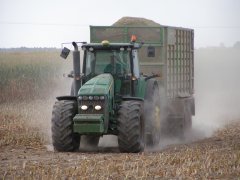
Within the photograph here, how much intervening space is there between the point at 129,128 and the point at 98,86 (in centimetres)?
104

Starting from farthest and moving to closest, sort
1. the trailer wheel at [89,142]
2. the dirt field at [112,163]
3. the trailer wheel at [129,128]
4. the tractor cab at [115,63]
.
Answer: the trailer wheel at [89,142] < the tractor cab at [115,63] < the trailer wheel at [129,128] < the dirt field at [112,163]

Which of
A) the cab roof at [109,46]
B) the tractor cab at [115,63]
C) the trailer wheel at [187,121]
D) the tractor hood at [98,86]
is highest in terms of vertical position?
the cab roof at [109,46]

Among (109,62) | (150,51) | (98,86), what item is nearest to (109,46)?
(109,62)

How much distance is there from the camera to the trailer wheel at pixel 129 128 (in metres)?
13.3

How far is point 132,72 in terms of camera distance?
14.5 m

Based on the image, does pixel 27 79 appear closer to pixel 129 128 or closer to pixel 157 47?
pixel 157 47

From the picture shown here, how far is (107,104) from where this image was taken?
43.8 ft

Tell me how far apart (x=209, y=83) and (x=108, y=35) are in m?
13.1

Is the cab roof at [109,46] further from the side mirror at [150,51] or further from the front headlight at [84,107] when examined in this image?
the side mirror at [150,51]

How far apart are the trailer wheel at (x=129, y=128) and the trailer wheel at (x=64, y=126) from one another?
0.95 metres

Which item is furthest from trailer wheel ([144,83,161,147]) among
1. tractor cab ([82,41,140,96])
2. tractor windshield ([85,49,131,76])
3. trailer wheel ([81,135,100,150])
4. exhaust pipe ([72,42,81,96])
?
exhaust pipe ([72,42,81,96])

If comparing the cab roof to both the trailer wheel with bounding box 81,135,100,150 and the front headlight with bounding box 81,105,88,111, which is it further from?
the trailer wheel with bounding box 81,135,100,150

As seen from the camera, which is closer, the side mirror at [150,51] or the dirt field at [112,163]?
the dirt field at [112,163]

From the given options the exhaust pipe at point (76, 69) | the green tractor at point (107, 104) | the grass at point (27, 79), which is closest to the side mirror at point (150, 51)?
the green tractor at point (107, 104)
